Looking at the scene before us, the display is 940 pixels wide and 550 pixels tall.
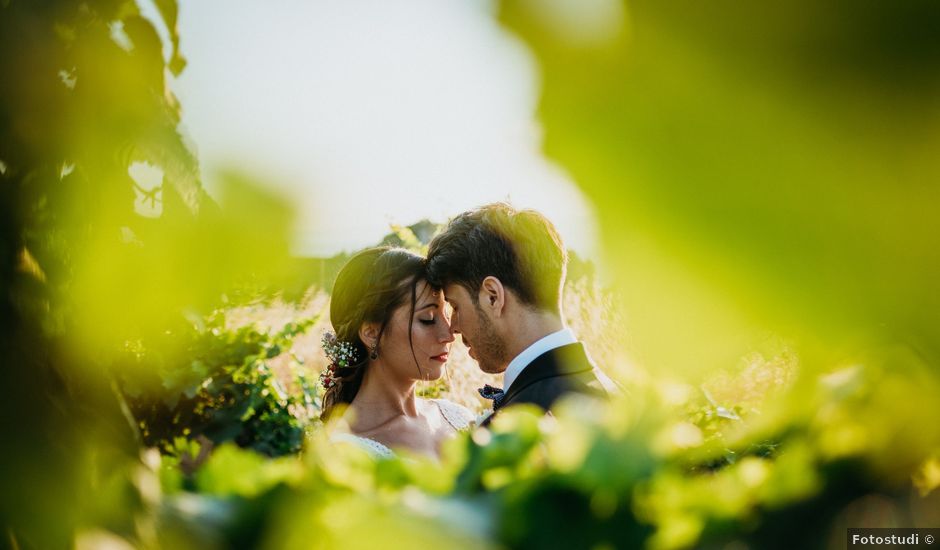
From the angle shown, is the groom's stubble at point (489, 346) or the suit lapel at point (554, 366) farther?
the groom's stubble at point (489, 346)

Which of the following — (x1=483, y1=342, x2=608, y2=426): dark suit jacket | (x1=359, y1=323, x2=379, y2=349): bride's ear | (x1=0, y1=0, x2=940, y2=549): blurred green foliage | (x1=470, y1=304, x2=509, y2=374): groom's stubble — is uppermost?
(x1=359, y1=323, x2=379, y2=349): bride's ear

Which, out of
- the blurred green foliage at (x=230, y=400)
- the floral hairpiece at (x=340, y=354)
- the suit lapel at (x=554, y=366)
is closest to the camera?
the suit lapel at (x=554, y=366)

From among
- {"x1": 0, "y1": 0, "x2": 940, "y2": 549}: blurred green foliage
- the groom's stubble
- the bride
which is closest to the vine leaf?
{"x1": 0, "y1": 0, "x2": 940, "y2": 549}: blurred green foliage

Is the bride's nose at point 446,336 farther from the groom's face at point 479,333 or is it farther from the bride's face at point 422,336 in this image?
the groom's face at point 479,333

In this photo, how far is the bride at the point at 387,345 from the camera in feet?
14.7

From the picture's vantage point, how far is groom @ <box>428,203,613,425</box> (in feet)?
10.5

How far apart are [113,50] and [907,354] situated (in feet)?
2.73

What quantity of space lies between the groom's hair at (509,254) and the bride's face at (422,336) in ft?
1.70

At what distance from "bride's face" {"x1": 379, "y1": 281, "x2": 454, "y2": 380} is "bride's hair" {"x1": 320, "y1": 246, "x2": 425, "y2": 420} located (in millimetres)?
57

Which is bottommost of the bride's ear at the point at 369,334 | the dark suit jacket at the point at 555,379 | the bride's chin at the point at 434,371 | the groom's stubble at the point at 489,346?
the dark suit jacket at the point at 555,379

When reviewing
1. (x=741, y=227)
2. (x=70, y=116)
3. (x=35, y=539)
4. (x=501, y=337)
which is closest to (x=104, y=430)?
(x=35, y=539)

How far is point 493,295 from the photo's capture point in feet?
11.7

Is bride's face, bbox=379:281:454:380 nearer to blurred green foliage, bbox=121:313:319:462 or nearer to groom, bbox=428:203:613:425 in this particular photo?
groom, bbox=428:203:613:425

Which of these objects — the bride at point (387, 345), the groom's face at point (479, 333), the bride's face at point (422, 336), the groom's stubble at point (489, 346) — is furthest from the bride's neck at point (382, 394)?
the groom's stubble at point (489, 346)
